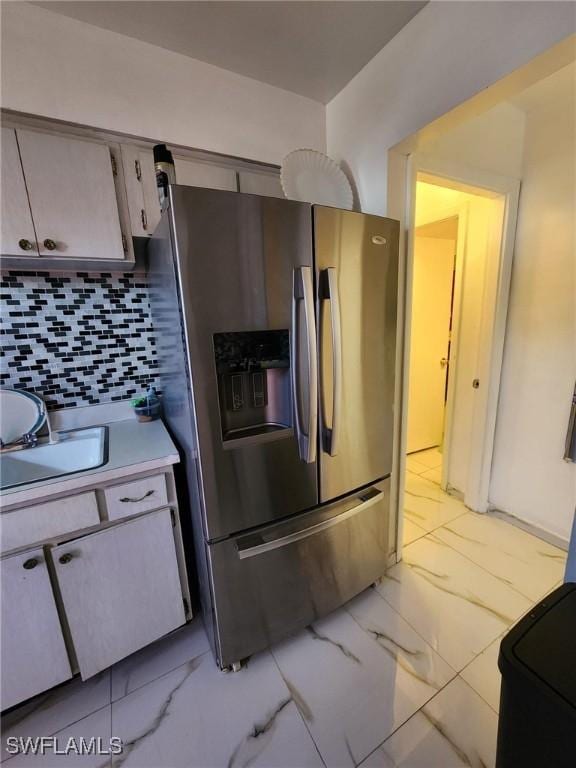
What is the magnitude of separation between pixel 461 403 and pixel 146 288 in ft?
7.26

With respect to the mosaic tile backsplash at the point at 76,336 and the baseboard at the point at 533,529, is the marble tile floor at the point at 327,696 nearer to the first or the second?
the baseboard at the point at 533,529

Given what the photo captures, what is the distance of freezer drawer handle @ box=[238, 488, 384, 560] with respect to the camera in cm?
121

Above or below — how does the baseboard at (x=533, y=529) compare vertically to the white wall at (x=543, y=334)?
below

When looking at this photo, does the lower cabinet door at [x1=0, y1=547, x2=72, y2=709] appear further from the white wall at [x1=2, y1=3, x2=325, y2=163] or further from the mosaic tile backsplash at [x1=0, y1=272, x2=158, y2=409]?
the white wall at [x1=2, y1=3, x2=325, y2=163]

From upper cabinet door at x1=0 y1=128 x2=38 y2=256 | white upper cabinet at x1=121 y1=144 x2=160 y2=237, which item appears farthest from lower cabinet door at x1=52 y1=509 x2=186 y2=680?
white upper cabinet at x1=121 y1=144 x2=160 y2=237

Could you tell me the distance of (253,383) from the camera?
1.25m

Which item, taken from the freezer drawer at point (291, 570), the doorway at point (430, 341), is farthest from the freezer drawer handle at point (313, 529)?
the doorway at point (430, 341)

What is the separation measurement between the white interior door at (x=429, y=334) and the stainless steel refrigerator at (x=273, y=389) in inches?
65.7

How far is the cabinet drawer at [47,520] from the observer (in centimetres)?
103

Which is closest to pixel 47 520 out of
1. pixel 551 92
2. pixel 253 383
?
pixel 253 383

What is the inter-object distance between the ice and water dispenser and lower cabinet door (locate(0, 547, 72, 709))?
768 mm

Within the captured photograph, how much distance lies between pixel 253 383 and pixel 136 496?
2.00ft

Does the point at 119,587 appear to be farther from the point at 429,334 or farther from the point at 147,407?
the point at 429,334

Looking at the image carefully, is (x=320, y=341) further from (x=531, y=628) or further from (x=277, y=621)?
(x=277, y=621)
